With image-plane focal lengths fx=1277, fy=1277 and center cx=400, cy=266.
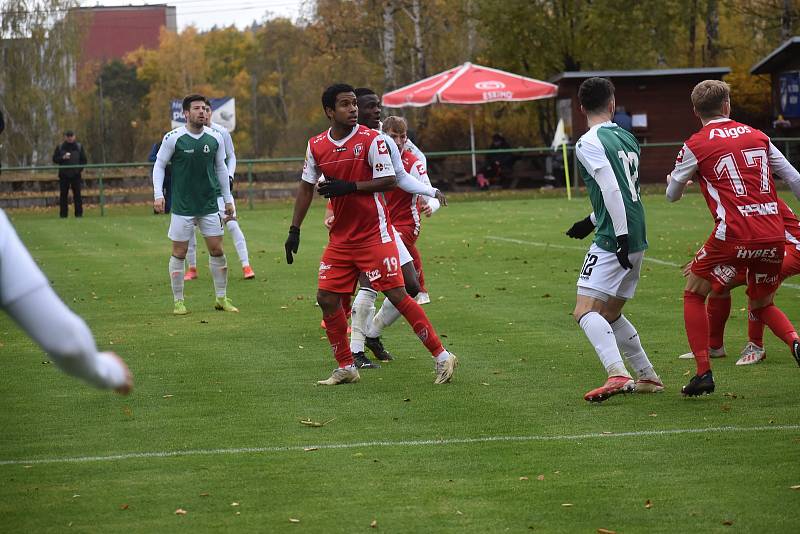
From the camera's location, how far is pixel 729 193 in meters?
7.66

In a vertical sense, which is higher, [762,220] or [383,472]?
[762,220]

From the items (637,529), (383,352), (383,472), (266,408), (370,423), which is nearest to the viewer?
(637,529)

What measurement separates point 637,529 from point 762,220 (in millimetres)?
3100

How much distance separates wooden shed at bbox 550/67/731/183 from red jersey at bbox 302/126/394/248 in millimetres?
29441

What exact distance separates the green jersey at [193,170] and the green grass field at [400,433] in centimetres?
111

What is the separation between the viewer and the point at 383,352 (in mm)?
9781

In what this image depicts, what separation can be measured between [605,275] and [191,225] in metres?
6.28

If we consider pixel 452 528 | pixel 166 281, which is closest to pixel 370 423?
pixel 452 528

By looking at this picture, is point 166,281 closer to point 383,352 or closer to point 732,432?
point 383,352

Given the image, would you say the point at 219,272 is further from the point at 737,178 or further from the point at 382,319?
the point at 737,178

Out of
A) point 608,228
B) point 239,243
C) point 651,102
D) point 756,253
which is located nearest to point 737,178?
point 756,253

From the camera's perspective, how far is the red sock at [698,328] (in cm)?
773

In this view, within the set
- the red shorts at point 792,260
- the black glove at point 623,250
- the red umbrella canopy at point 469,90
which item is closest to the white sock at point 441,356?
the black glove at point 623,250

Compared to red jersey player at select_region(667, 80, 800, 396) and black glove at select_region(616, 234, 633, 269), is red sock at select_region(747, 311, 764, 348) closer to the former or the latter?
red jersey player at select_region(667, 80, 800, 396)
